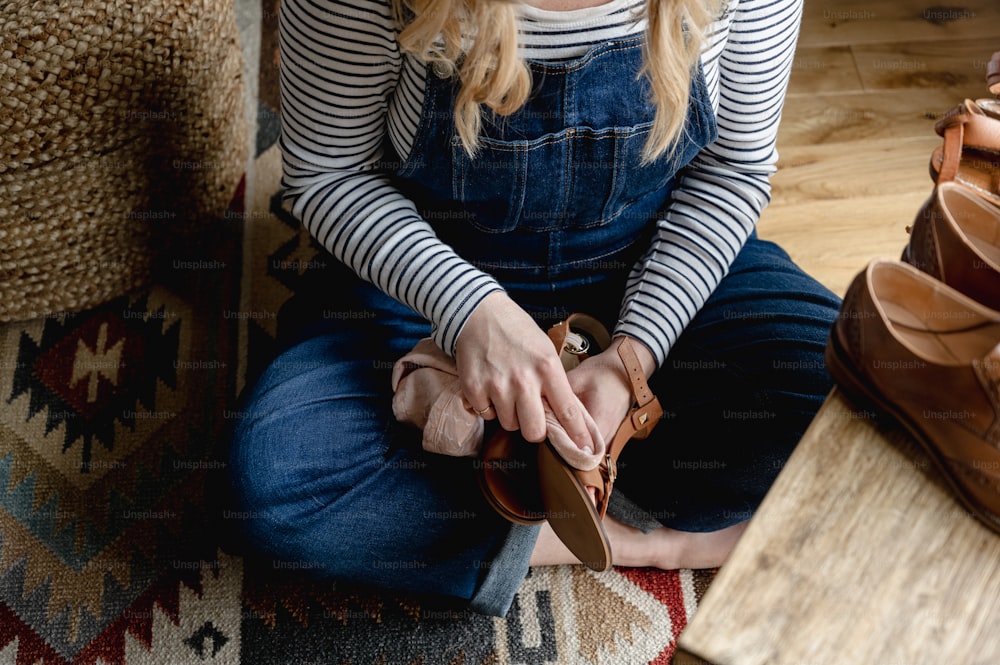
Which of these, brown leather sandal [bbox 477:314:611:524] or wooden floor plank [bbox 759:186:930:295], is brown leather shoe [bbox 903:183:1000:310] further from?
wooden floor plank [bbox 759:186:930:295]

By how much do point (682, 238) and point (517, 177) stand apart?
199mm

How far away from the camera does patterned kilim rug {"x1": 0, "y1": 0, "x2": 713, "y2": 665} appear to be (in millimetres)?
995

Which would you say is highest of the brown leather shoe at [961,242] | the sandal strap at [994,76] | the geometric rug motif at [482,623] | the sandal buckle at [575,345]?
the sandal strap at [994,76]

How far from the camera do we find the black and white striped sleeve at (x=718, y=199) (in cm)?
80

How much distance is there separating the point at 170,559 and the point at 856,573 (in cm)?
85

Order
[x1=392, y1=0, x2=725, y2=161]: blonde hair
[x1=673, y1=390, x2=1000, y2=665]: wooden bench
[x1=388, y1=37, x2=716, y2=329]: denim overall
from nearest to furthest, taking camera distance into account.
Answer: [x1=673, y1=390, x2=1000, y2=665]: wooden bench → [x1=392, y1=0, x2=725, y2=161]: blonde hair → [x1=388, y1=37, x2=716, y2=329]: denim overall

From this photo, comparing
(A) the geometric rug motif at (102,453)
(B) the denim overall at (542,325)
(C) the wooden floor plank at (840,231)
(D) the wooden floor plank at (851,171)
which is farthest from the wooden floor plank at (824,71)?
(A) the geometric rug motif at (102,453)

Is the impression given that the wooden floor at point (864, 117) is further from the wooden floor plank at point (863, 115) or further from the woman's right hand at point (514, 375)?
the woman's right hand at point (514, 375)

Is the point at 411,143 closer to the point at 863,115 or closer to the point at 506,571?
the point at 506,571

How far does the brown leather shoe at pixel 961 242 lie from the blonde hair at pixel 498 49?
0.23 metres

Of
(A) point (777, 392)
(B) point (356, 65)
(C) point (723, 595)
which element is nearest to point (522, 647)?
(A) point (777, 392)

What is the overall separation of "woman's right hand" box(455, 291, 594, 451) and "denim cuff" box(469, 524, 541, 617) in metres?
0.19

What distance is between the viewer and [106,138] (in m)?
1.04

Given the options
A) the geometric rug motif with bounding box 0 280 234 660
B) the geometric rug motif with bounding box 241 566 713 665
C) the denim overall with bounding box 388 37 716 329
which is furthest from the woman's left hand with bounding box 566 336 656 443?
the geometric rug motif with bounding box 0 280 234 660
